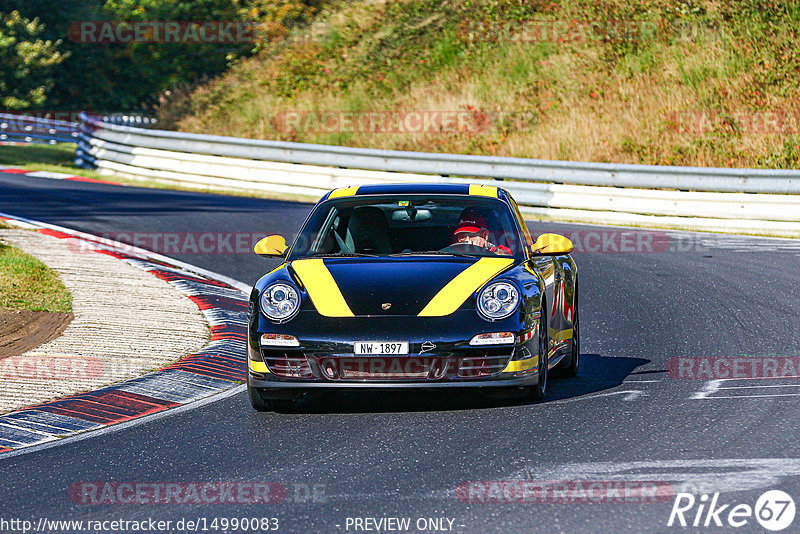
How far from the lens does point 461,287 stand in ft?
25.2

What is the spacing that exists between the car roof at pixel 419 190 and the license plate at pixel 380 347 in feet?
6.26

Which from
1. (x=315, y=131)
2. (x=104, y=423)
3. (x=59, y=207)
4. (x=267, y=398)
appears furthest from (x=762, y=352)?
(x=315, y=131)

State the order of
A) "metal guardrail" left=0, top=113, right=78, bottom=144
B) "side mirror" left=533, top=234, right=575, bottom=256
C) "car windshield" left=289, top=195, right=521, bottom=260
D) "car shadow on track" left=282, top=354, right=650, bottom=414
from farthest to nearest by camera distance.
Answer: "metal guardrail" left=0, top=113, right=78, bottom=144, "car windshield" left=289, top=195, right=521, bottom=260, "side mirror" left=533, top=234, right=575, bottom=256, "car shadow on track" left=282, top=354, right=650, bottom=414

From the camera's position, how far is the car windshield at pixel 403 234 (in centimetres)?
858

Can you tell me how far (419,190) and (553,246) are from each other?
1204 millimetres

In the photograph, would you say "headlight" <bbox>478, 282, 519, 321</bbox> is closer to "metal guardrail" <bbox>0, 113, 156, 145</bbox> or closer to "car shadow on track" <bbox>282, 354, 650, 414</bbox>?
"car shadow on track" <bbox>282, 354, 650, 414</bbox>

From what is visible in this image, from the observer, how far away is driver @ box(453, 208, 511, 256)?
8.68 m

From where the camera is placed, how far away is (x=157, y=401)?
27.3ft

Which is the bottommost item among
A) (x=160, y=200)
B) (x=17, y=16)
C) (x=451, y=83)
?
(x=160, y=200)

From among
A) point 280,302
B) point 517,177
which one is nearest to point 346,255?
point 280,302

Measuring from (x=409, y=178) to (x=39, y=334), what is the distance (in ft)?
44.1

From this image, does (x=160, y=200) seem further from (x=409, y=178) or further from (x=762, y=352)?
(x=762, y=352)

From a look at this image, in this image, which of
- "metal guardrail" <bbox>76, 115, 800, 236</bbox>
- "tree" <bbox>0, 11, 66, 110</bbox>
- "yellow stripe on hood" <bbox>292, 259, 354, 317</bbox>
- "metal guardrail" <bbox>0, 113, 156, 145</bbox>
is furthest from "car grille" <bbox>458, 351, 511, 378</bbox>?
"tree" <bbox>0, 11, 66, 110</bbox>

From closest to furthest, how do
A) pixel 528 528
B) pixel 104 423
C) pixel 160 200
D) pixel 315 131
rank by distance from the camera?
pixel 528 528 → pixel 104 423 → pixel 160 200 → pixel 315 131
